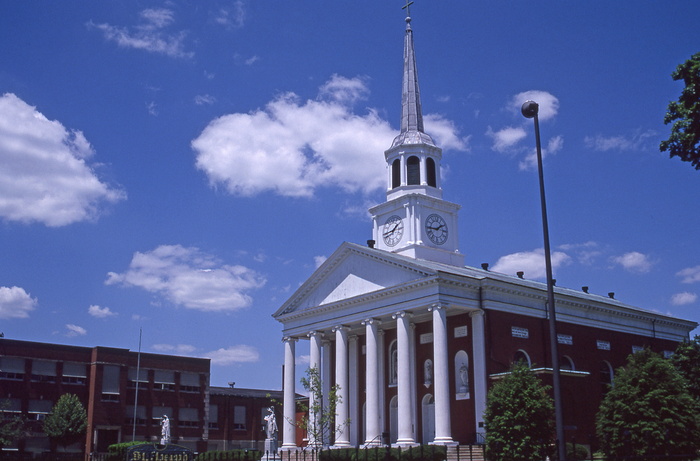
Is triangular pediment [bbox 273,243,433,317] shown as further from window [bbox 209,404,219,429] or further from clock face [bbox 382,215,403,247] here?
window [bbox 209,404,219,429]

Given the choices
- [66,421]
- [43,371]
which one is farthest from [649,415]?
[43,371]

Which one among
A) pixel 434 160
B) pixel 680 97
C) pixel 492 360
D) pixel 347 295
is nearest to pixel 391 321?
pixel 347 295

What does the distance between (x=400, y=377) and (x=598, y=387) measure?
1430 cm

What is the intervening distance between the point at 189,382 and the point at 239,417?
8.26 m

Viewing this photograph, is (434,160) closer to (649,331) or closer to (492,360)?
(492,360)

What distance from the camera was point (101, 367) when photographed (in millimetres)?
A: 70750

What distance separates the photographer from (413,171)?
52.6 meters

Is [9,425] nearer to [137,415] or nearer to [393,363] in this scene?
[137,415]

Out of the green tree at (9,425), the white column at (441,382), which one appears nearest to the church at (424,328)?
the white column at (441,382)

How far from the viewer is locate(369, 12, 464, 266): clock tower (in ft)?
166

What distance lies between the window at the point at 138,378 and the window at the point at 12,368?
9875mm

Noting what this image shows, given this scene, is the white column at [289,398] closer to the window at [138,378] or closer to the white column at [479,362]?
the white column at [479,362]

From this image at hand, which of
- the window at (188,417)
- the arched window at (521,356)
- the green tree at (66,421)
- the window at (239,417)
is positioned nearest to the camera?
the arched window at (521,356)

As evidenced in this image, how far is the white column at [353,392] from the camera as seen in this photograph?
49.5m
